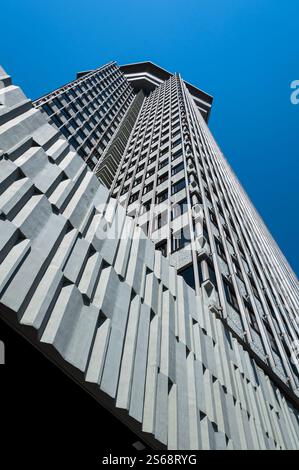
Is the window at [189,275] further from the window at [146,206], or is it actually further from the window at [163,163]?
the window at [163,163]

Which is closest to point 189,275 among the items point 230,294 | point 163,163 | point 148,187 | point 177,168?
point 230,294

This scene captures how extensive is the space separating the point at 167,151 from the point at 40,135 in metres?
24.5

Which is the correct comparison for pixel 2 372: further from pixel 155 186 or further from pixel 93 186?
pixel 155 186

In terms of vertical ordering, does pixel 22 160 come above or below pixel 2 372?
above

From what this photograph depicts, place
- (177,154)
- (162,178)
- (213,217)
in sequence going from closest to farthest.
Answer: (213,217) → (162,178) → (177,154)

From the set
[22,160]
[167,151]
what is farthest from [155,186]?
[22,160]

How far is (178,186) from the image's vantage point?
80.1 ft

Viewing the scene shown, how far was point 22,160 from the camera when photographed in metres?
8.20

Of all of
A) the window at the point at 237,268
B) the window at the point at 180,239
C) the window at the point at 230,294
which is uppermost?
the window at the point at 180,239

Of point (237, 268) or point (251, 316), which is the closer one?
point (251, 316)

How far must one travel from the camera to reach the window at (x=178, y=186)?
23875mm

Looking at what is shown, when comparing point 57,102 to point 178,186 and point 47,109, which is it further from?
point 178,186

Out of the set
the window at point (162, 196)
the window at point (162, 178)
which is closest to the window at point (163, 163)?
the window at point (162, 178)
